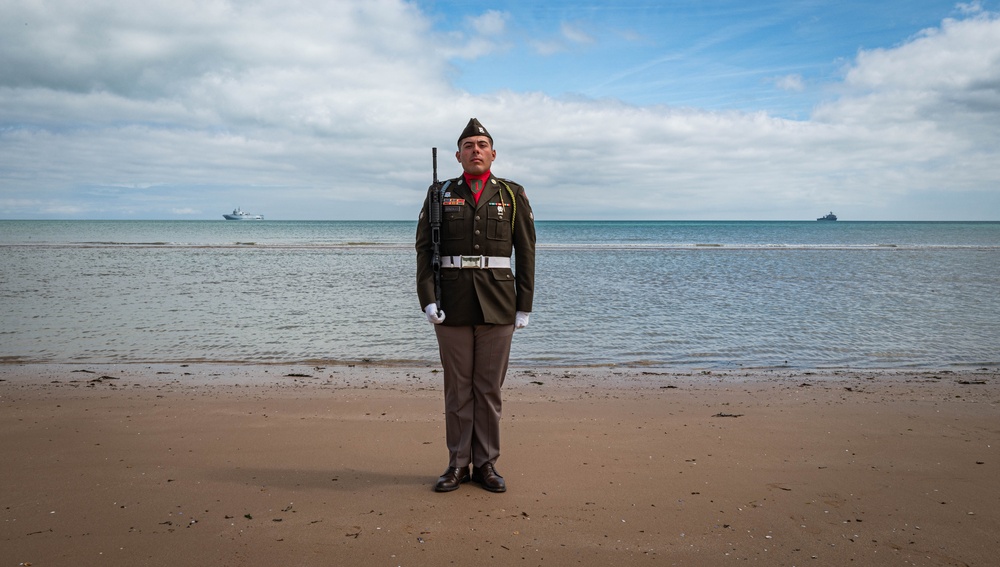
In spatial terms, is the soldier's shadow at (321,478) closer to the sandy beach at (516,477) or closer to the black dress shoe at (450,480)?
the sandy beach at (516,477)

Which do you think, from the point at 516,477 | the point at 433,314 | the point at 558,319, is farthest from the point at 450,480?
the point at 558,319

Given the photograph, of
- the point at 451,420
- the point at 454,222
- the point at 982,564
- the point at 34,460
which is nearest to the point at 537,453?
the point at 451,420

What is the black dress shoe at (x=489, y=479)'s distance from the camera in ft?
13.1

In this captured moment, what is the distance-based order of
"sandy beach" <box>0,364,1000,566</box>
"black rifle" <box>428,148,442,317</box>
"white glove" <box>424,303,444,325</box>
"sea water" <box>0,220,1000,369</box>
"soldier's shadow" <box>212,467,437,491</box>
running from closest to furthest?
1. "sandy beach" <box>0,364,1000,566</box>
2. "white glove" <box>424,303,444,325</box>
3. "black rifle" <box>428,148,442,317</box>
4. "soldier's shadow" <box>212,467,437,491</box>
5. "sea water" <box>0,220,1000,369</box>

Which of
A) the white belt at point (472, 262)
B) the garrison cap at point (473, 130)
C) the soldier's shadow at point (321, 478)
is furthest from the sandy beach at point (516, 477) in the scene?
the garrison cap at point (473, 130)

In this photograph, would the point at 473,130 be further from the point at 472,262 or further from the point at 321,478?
the point at 321,478

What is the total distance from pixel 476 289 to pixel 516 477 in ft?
4.28

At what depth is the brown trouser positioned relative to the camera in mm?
3996

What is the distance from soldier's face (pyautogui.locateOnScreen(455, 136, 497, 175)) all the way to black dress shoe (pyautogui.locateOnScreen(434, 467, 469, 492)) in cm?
184

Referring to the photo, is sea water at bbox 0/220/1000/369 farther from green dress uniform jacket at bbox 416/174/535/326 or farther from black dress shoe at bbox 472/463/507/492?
green dress uniform jacket at bbox 416/174/535/326

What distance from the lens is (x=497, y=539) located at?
340cm

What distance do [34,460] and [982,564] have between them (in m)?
5.68

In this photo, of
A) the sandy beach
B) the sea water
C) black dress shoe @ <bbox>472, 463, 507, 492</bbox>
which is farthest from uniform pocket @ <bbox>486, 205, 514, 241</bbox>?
the sea water

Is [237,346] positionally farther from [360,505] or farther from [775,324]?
→ [775,324]
